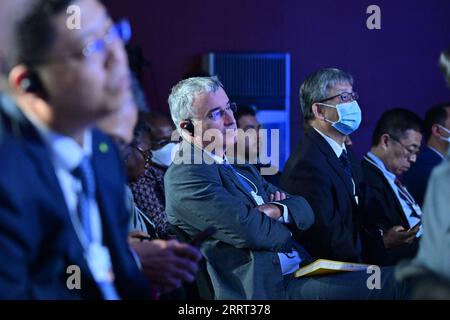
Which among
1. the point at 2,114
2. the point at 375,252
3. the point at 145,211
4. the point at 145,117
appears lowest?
the point at 375,252

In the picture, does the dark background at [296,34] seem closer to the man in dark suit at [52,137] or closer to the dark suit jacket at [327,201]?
the dark suit jacket at [327,201]

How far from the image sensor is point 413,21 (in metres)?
5.77

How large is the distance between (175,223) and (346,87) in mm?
1252

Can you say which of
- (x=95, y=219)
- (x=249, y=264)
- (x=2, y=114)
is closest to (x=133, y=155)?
(x=249, y=264)

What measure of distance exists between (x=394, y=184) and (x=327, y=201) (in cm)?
90

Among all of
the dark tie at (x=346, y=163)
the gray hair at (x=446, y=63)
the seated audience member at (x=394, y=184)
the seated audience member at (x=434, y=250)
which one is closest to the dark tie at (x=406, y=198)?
the seated audience member at (x=394, y=184)

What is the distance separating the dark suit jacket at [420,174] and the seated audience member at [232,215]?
4.60 feet

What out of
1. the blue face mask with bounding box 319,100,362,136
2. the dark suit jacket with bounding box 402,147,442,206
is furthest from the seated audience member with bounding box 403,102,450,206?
the blue face mask with bounding box 319,100,362,136

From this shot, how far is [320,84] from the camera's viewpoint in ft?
12.6

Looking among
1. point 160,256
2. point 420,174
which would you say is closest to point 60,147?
point 160,256

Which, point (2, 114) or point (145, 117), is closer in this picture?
point (2, 114)

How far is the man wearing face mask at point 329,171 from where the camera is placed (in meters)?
3.44

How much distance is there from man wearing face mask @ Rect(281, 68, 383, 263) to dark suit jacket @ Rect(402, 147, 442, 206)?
86 centimetres
